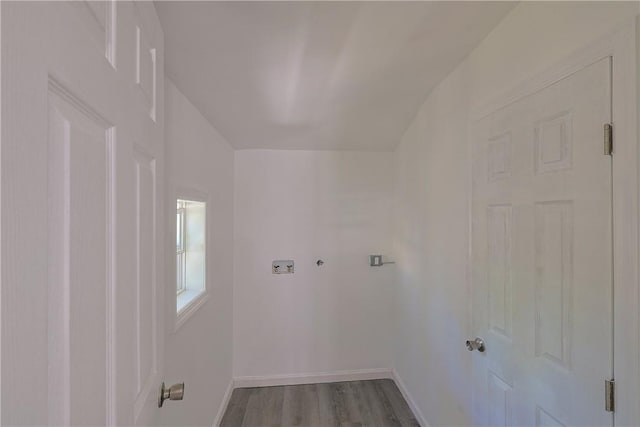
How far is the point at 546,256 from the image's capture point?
1.07 meters

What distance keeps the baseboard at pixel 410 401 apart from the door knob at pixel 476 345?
106 centimetres

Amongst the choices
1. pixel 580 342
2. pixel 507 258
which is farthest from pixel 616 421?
pixel 507 258

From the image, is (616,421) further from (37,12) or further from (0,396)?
(37,12)

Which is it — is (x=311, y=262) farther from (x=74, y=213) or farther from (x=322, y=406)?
(x=74, y=213)

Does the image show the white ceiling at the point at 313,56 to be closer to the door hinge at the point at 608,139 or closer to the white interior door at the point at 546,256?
the white interior door at the point at 546,256

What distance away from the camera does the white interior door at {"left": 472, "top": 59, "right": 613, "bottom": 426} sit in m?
0.89

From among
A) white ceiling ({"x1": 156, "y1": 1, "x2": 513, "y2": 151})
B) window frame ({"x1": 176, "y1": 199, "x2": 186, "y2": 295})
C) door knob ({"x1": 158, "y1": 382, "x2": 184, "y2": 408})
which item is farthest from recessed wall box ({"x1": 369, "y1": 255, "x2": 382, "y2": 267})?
door knob ({"x1": 158, "y1": 382, "x2": 184, "y2": 408})

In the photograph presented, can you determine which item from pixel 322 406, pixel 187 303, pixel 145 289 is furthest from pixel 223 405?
pixel 145 289

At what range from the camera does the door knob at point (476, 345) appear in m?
1.43

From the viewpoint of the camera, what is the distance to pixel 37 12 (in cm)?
32

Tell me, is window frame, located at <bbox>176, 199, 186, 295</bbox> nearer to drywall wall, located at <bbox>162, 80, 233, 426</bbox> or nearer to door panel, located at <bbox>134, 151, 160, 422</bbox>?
drywall wall, located at <bbox>162, 80, 233, 426</bbox>

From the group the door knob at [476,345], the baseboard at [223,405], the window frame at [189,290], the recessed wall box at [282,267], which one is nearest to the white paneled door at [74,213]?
the window frame at [189,290]

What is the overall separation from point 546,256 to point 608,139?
44 centimetres

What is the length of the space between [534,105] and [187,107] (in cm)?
172
